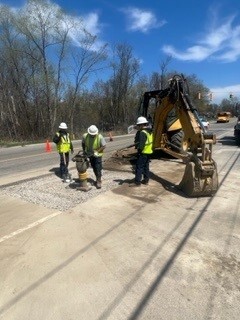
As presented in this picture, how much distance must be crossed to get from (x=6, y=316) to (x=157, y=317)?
1.55 m

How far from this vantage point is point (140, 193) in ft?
27.1

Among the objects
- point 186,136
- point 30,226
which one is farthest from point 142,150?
point 30,226

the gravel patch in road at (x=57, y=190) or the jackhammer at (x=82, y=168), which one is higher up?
the jackhammer at (x=82, y=168)

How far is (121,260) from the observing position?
4.65 m

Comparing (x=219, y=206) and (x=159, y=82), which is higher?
(x=159, y=82)

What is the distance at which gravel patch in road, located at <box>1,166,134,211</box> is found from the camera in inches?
288

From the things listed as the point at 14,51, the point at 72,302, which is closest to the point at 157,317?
the point at 72,302

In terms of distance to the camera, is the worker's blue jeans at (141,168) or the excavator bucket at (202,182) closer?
the excavator bucket at (202,182)

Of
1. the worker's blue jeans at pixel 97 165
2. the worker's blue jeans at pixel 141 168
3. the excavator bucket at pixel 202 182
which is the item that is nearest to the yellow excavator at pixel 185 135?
the excavator bucket at pixel 202 182

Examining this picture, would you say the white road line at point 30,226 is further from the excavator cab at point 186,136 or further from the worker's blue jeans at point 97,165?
the excavator cab at point 186,136

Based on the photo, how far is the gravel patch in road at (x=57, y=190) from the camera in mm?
7313

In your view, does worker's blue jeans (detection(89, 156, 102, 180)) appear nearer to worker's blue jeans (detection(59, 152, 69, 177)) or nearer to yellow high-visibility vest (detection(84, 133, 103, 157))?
yellow high-visibility vest (detection(84, 133, 103, 157))

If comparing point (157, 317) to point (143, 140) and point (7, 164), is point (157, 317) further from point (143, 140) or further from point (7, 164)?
point (7, 164)

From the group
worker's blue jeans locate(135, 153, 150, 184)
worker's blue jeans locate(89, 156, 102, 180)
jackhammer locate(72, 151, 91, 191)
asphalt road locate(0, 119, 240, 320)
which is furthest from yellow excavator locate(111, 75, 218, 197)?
jackhammer locate(72, 151, 91, 191)
